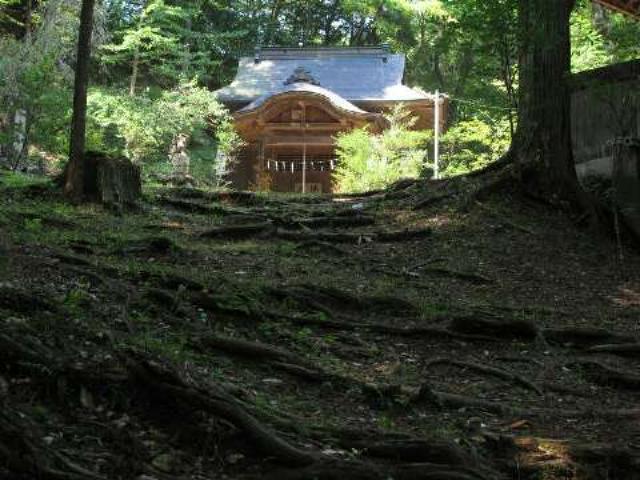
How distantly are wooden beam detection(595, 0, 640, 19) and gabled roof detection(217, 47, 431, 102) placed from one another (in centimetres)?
1116

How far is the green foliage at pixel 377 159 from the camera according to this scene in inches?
731

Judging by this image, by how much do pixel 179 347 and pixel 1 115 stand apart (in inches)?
507

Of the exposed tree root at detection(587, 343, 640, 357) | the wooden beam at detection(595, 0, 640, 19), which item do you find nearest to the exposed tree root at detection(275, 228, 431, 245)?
the exposed tree root at detection(587, 343, 640, 357)

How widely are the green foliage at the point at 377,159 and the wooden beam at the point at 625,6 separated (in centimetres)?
655

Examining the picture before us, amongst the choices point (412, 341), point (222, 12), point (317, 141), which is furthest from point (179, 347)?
point (222, 12)

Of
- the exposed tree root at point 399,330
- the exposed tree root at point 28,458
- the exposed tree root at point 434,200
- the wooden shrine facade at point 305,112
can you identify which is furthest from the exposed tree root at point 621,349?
the wooden shrine facade at point 305,112

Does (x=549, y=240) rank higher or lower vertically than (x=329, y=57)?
lower

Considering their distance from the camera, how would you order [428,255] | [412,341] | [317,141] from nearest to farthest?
[412,341] → [428,255] → [317,141]

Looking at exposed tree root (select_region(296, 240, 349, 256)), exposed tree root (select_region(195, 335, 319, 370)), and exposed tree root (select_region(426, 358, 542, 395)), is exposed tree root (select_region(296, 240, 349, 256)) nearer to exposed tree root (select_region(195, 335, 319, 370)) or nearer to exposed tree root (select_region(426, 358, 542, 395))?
exposed tree root (select_region(426, 358, 542, 395))

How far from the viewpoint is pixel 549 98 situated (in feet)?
35.3

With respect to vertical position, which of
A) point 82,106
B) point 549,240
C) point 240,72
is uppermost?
point 240,72

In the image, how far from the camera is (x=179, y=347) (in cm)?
515

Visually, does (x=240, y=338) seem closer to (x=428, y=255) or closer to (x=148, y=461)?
(x=148, y=461)

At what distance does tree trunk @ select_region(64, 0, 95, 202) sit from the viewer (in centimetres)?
1027
